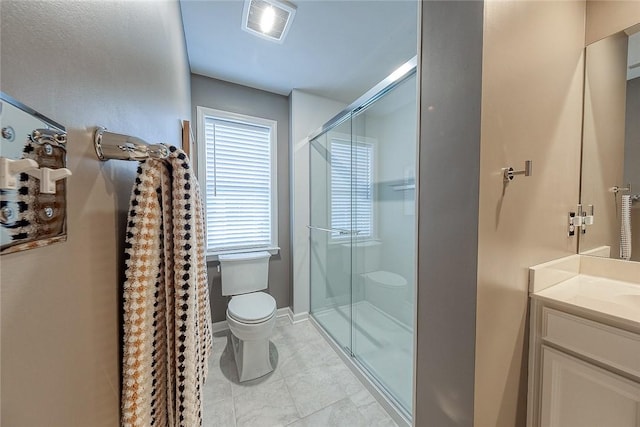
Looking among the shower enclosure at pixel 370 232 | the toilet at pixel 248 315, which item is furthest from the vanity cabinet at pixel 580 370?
the toilet at pixel 248 315

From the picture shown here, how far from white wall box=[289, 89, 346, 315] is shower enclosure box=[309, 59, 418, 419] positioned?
0.28 feet

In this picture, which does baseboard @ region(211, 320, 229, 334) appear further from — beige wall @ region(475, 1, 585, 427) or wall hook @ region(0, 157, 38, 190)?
wall hook @ region(0, 157, 38, 190)

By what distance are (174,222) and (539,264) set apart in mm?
1457

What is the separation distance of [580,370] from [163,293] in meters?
1.46

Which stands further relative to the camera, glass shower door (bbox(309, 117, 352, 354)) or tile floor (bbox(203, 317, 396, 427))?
glass shower door (bbox(309, 117, 352, 354))

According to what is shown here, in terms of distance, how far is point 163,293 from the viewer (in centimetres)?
55

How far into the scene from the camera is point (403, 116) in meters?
1.62

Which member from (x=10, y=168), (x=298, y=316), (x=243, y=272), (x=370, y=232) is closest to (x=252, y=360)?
(x=243, y=272)

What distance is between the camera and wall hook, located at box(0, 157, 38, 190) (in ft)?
0.72

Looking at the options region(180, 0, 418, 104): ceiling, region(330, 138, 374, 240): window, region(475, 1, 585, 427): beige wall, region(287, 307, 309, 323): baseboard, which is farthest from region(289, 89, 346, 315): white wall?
region(475, 1, 585, 427): beige wall

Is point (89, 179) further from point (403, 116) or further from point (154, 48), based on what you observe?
point (403, 116)

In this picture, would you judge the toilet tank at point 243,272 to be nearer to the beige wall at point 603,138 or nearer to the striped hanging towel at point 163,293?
the striped hanging towel at point 163,293

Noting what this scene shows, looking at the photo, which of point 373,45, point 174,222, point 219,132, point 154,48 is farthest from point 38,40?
point 219,132

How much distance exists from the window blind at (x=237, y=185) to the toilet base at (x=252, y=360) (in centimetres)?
95
